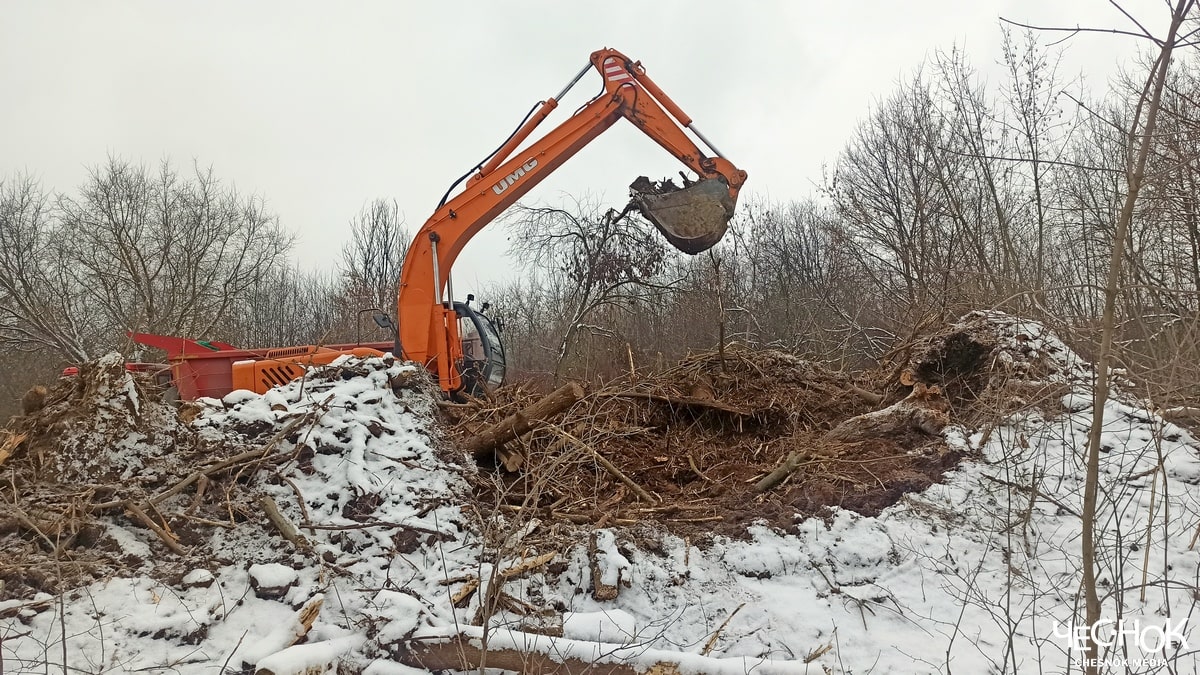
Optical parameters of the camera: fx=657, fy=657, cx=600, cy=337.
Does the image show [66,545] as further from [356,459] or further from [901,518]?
[901,518]

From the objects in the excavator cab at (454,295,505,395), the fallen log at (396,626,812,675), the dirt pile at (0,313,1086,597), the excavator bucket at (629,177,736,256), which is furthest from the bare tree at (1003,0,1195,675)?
the excavator cab at (454,295,505,395)

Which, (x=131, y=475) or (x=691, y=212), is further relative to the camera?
(x=691, y=212)

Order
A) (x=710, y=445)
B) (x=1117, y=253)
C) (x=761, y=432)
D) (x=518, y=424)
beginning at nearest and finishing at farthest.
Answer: (x=1117, y=253), (x=518, y=424), (x=710, y=445), (x=761, y=432)

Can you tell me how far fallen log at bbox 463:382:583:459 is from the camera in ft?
18.6

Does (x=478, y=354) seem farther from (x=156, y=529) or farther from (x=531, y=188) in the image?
(x=156, y=529)

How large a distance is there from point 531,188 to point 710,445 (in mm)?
3456

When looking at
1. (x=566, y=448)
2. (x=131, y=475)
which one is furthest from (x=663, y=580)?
(x=131, y=475)

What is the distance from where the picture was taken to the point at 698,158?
7.26 meters

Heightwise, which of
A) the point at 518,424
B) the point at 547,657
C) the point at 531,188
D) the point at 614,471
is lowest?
the point at 547,657

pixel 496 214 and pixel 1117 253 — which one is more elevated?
pixel 496 214

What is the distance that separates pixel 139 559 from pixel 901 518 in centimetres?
507

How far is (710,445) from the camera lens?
680 centimetres

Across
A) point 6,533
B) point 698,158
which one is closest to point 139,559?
point 6,533

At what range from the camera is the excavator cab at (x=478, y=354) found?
7211 millimetres
